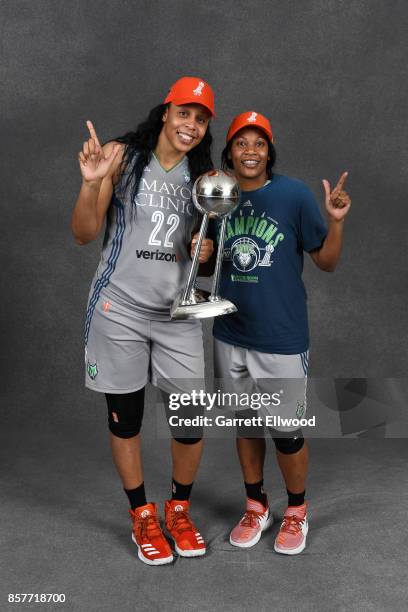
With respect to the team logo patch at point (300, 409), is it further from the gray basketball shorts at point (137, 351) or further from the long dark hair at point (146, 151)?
the long dark hair at point (146, 151)

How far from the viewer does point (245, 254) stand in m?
2.88

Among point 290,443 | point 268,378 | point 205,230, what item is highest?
point 205,230

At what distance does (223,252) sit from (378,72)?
196cm

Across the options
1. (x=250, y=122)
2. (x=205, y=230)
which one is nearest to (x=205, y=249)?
(x=205, y=230)

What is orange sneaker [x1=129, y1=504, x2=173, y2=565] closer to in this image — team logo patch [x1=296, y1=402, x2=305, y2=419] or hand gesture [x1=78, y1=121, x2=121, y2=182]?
team logo patch [x1=296, y1=402, x2=305, y2=419]

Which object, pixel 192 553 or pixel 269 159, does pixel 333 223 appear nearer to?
pixel 269 159

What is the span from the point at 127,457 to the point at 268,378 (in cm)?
61

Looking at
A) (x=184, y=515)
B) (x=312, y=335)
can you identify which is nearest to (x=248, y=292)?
(x=184, y=515)

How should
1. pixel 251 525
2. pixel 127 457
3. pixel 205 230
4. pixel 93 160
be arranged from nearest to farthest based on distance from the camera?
pixel 93 160 < pixel 205 230 < pixel 127 457 < pixel 251 525

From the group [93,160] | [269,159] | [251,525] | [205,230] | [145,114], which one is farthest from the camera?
[145,114]

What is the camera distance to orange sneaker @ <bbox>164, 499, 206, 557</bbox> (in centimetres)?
299

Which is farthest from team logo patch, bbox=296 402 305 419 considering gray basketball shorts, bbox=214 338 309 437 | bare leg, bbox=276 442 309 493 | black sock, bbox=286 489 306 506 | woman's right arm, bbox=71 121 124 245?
woman's right arm, bbox=71 121 124 245

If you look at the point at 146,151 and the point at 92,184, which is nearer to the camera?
the point at 92,184

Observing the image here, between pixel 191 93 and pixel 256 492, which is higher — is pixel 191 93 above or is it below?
above
